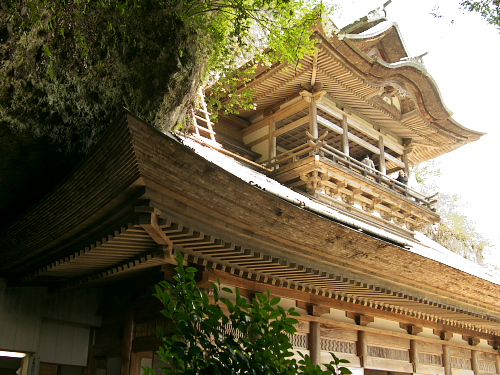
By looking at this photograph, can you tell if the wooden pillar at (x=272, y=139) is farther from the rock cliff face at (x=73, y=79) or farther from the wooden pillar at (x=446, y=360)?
the wooden pillar at (x=446, y=360)

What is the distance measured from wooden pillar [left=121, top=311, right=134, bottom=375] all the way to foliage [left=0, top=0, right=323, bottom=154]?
3058 millimetres

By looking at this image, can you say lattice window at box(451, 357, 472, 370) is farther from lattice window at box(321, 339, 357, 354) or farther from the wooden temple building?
lattice window at box(321, 339, 357, 354)

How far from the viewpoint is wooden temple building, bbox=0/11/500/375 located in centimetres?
598

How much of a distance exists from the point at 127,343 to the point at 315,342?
3482mm

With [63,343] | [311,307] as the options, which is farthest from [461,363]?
[63,343]

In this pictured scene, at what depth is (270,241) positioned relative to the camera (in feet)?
23.6

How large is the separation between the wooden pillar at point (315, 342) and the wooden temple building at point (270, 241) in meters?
0.03

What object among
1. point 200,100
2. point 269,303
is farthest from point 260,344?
point 200,100

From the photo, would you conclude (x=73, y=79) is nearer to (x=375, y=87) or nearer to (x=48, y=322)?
(x=48, y=322)

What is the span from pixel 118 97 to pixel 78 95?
2.05 ft

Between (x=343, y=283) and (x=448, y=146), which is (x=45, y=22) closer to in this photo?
(x=343, y=283)

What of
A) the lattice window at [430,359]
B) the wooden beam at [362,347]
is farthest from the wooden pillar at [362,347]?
the lattice window at [430,359]

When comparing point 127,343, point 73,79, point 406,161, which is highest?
point 406,161

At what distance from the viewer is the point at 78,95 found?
23.8ft
